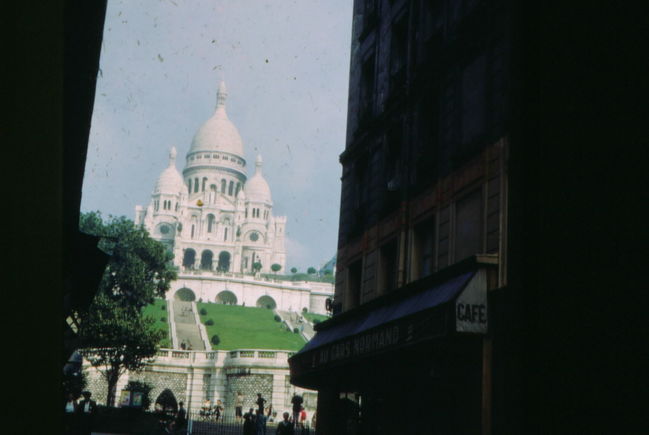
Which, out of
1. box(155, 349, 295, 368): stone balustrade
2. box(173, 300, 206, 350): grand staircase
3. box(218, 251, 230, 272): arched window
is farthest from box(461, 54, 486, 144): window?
box(218, 251, 230, 272): arched window

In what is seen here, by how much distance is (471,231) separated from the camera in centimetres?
1263

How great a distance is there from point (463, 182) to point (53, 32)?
11704mm

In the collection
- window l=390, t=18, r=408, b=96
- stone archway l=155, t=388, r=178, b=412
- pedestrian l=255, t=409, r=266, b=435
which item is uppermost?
window l=390, t=18, r=408, b=96

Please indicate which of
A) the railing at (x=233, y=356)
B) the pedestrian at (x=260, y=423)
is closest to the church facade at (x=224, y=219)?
the railing at (x=233, y=356)

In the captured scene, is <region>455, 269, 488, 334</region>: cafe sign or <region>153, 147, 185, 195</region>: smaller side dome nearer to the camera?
<region>455, 269, 488, 334</region>: cafe sign

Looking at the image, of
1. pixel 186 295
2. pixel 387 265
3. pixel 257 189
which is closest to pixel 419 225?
pixel 387 265

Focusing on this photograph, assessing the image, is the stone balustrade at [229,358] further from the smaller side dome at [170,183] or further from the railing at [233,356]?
the smaller side dome at [170,183]

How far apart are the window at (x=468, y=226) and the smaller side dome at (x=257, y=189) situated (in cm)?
13663

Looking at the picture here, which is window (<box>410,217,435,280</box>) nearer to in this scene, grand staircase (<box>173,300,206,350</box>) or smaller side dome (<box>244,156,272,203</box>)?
grand staircase (<box>173,300,206,350</box>)

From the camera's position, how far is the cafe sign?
10898 mm

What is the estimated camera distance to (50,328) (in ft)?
6.79

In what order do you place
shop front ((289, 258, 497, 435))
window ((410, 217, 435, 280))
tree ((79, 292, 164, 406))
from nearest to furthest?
shop front ((289, 258, 497, 435)) → window ((410, 217, 435, 280)) → tree ((79, 292, 164, 406))

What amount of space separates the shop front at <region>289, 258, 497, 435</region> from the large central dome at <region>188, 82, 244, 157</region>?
13752 centimetres

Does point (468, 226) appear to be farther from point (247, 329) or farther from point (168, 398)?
point (247, 329)
